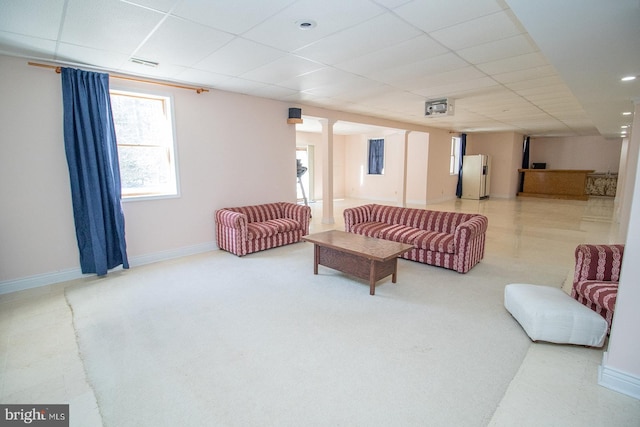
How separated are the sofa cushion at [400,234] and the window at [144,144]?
10.3ft

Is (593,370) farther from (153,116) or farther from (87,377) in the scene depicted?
(153,116)

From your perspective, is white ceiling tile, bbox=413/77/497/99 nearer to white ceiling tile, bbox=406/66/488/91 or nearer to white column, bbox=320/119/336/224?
white ceiling tile, bbox=406/66/488/91

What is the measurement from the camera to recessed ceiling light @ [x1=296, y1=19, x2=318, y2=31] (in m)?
2.43

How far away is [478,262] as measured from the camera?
13.8 ft

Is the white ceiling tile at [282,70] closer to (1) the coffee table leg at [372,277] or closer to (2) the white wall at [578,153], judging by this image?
(1) the coffee table leg at [372,277]

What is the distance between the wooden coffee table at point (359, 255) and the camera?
10.5 feet

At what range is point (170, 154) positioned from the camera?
4453 mm

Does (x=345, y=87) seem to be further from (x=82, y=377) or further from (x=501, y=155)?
(x=501, y=155)

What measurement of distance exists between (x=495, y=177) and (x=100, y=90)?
12.3 metres

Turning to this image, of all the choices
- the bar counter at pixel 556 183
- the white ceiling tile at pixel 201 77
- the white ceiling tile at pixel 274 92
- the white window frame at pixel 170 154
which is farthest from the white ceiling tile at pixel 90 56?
the bar counter at pixel 556 183

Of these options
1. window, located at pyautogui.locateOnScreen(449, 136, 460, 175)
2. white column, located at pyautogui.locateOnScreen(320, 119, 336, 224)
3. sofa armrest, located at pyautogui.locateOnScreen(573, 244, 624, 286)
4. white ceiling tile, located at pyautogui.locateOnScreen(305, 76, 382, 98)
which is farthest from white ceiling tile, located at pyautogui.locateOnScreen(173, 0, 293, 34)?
window, located at pyautogui.locateOnScreen(449, 136, 460, 175)

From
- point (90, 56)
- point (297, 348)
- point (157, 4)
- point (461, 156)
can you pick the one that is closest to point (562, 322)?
point (297, 348)

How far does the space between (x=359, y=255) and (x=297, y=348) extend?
1273mm

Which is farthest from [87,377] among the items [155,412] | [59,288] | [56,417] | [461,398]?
[461,398]
